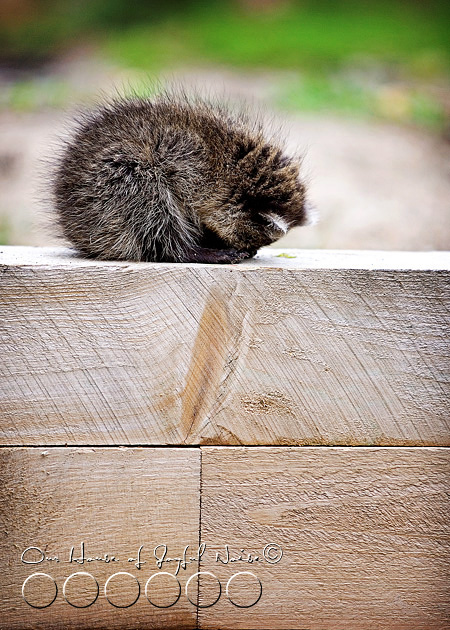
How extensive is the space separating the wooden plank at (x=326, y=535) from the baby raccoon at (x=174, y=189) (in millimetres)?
778

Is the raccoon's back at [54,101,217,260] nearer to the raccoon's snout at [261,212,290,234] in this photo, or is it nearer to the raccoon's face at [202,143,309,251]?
the raccoon's face at [202,143,309,251]

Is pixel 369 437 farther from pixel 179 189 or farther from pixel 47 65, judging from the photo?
pixel 47 65

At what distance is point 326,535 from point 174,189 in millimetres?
1265

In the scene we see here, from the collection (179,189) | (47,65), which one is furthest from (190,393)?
(47,65)

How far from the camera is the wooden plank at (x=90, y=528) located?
2.12 m

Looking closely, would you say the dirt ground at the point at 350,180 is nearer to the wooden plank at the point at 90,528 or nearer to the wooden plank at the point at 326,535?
the wooden plank at the point at 90,528

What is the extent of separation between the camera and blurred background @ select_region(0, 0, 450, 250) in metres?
6.09

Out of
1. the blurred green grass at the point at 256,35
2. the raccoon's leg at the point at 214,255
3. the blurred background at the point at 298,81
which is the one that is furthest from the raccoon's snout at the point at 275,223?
the blurred green grass at the point at 256,35

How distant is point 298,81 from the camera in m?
10.7

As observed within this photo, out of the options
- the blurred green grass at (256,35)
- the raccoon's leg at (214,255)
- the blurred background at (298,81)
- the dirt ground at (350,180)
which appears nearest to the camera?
the raccoon's leg at (214,255)

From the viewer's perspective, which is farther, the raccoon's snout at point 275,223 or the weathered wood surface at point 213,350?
the raccoon's snout at point 275,223

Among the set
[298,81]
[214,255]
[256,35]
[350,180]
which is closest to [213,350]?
[214,255]

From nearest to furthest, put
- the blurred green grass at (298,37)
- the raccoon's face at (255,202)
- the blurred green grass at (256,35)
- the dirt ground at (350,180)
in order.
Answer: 1. the raccoon's face at (255,202)
2. the dirt ground at (350,180)
3. the blurred green grass at (256,35)
4. the blurred green grass at (298,37)

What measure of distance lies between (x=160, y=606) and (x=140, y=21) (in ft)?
43.6
